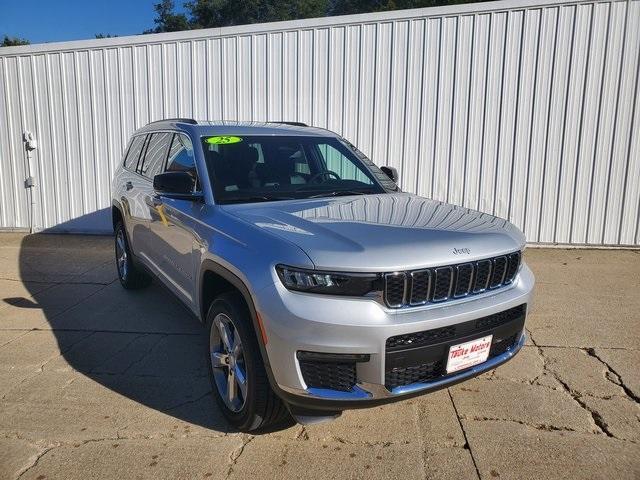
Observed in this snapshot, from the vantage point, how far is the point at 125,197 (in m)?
5.36

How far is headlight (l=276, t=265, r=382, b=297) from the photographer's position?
2.42 m

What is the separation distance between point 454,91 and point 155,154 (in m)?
4.90

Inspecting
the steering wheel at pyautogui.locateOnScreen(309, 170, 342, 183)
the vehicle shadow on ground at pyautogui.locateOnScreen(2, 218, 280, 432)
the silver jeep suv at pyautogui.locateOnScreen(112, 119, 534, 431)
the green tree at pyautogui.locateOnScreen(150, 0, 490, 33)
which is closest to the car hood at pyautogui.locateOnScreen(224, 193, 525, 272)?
the silver jeep suv at pyautogui.locateOnScreen(112, 119, 534, 431)

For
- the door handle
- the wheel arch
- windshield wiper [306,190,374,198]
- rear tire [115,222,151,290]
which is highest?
windshield wiper [306,190,374,198]

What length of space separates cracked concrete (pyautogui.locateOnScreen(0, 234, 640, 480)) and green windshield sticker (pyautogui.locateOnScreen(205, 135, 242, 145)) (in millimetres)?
1723

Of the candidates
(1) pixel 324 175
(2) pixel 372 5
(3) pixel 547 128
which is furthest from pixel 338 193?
(2) pixel 372 5

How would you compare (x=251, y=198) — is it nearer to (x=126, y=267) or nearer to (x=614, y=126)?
(x=126, y=267)

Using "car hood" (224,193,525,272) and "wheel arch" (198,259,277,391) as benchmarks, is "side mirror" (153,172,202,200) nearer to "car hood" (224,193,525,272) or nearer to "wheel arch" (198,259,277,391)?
"car hood" (224,193,525,272)

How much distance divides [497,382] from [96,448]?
266 centimetres

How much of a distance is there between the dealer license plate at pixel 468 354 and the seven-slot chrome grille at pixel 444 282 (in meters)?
0.25

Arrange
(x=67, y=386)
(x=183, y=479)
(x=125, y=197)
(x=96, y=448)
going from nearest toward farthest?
(x=183, y=479)
(x=96, y=448)
(x=67, y=386)
(x=125, y=197)

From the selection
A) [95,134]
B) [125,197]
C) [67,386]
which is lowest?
[67,386]

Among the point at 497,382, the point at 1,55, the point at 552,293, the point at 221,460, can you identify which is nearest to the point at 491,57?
the point at 552,293

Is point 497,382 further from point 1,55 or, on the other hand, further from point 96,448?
point 1,55
